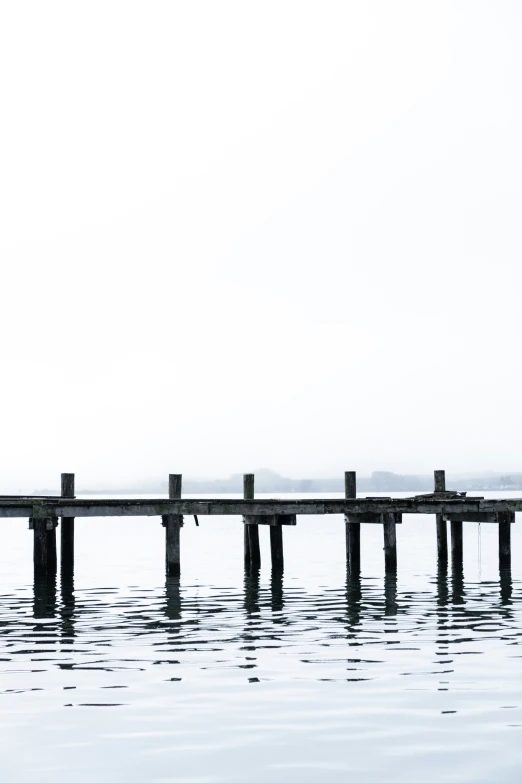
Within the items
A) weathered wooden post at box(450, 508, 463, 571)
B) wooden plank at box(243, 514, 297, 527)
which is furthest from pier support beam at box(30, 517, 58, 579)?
weathered wooden post at box(450, 508, 463, 571)

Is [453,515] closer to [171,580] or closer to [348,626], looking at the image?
[171,580]

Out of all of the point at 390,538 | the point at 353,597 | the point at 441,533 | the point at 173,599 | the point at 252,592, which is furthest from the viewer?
the point at 441,533

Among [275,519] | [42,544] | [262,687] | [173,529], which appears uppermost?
[275,519]

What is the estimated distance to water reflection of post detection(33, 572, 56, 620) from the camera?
877 inches

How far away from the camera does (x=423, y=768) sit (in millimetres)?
9344

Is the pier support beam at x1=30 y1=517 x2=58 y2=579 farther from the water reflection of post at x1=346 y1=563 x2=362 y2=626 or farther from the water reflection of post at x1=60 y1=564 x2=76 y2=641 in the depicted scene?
the water reflection of post at x1=346 y1=563 x2=362 y2=626

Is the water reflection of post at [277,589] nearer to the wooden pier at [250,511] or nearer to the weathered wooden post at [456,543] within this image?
the wooden pier at [250,511]

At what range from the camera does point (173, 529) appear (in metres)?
26.9

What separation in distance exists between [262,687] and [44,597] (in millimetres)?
13601

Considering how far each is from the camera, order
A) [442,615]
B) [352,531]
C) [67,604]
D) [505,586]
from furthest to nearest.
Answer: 1. [352,531]
2. [505,586]
3. [67,604]
4. [442,615]

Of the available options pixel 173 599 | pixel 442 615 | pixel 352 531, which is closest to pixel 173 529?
pixel 173 599

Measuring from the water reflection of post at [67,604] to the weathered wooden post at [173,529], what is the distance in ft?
9.03

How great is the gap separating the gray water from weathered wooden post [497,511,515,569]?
3842 mm

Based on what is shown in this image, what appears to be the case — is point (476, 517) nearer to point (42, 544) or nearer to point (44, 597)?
point (42, 544)
